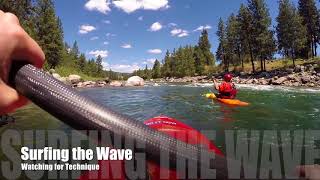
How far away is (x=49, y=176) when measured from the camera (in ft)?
21.3

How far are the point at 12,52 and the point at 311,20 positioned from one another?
69.2m

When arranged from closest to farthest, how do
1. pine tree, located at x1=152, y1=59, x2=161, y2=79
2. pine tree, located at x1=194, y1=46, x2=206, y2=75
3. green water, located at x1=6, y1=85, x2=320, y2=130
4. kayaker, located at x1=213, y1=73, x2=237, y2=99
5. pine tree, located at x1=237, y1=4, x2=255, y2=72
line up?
green water, located at x1=6, y1=85, x2=320, y2=130
kayaker, located at x1=213, y1=73, x2=237, y2=99
pine tree, located at x1=237, y1=4, x2=255, y2=72
pine tree, located at x1=194, y1=46, x2=206, y2=75
pine tree, located at x1=152, y1=59, x2=161, y2=79

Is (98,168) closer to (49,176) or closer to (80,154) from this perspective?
(49,176)

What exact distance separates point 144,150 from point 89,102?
0.22m

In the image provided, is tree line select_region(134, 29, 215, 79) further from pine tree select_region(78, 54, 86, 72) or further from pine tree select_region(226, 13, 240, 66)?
pine tree select_region(78, 54, 86, 72)

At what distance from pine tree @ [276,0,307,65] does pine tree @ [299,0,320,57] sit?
6286 millimetres

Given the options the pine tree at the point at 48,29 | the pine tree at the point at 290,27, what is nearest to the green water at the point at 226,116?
the pine tree at the point at 48,29

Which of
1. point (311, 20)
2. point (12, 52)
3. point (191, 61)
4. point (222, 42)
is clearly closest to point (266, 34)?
point (311, 20)

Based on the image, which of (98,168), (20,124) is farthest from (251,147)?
(20,124)

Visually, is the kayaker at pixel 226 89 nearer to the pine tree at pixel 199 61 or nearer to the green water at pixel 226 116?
the green water at pixel 226 116

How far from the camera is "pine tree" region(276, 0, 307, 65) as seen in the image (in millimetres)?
56500

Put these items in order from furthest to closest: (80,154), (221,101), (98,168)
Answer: (221,101), (80,154), (98,168)

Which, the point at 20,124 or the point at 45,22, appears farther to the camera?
the point at 45,22

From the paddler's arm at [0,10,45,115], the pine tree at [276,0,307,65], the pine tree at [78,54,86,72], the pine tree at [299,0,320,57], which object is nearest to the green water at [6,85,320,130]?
the paddler's arm at [0,10,45,115]
